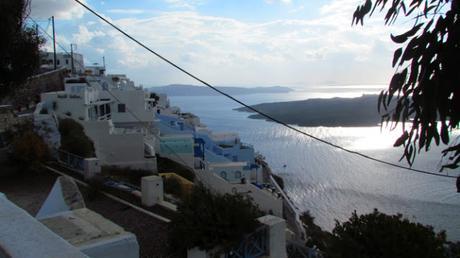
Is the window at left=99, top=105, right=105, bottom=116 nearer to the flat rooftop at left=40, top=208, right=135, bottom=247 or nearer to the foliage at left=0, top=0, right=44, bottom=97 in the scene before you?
the foliage at left=0, top=0, right=44, bottom=97

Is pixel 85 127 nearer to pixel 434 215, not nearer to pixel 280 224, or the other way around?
pixel 280 224

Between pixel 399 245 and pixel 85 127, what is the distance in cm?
1563

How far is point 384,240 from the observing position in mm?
6191

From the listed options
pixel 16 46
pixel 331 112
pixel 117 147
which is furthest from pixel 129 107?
pixel 331 112

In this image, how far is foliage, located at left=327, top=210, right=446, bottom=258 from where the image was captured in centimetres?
616

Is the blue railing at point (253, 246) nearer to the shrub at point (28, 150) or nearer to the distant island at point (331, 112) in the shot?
the shrub at point (28, 150)

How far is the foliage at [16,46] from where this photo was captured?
7.41 metres

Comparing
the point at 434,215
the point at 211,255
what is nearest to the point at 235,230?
the point at 211,255

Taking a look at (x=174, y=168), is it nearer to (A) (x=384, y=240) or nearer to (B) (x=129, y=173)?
(B) (x=129, y=173)

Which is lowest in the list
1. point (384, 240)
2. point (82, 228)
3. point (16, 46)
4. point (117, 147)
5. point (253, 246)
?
point (253, 246)

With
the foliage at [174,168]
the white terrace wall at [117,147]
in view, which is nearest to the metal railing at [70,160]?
the white terrace wall at [117,147]

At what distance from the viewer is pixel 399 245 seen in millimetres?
6156

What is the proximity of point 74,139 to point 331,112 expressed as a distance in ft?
356

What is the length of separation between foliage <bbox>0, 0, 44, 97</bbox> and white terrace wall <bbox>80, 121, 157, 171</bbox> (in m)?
9.97
